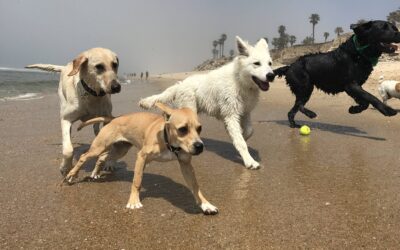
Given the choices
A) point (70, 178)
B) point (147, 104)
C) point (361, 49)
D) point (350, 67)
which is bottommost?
point (70, 178)

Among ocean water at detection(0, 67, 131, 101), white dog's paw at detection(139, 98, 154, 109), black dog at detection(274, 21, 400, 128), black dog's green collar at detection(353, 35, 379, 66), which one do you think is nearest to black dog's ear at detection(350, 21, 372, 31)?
black dog at detection(274, 21, 400, 128)

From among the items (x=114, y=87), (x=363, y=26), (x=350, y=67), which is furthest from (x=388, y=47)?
(x=114, y=87)

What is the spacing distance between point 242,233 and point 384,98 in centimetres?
1050

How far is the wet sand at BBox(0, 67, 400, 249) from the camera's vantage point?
3.38 m

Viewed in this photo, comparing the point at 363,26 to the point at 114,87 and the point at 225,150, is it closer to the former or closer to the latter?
the point at 225,150

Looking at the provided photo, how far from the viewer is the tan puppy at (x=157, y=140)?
402cm

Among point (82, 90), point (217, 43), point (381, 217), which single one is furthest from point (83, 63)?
point (217, 43)

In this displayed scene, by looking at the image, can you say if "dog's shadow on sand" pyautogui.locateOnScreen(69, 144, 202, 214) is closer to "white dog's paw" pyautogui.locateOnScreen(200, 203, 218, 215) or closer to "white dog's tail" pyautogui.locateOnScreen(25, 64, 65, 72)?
"white dog's paw" pyautogui.locateOnScreen(200, 203, 218, 215)

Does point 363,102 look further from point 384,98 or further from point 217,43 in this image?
point 217,43

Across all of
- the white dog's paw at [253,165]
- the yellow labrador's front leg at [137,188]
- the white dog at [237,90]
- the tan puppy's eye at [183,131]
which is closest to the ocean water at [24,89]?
the white dog at [237,90]

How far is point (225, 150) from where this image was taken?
7.15 meters

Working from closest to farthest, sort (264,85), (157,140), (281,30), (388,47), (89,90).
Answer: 1. (157,140)
2. (89,90)
3. (264,85)
4. (388,47)
5. (281,30)

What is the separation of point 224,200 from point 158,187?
909 mm

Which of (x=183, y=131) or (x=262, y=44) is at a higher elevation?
(x=262, y=44)
